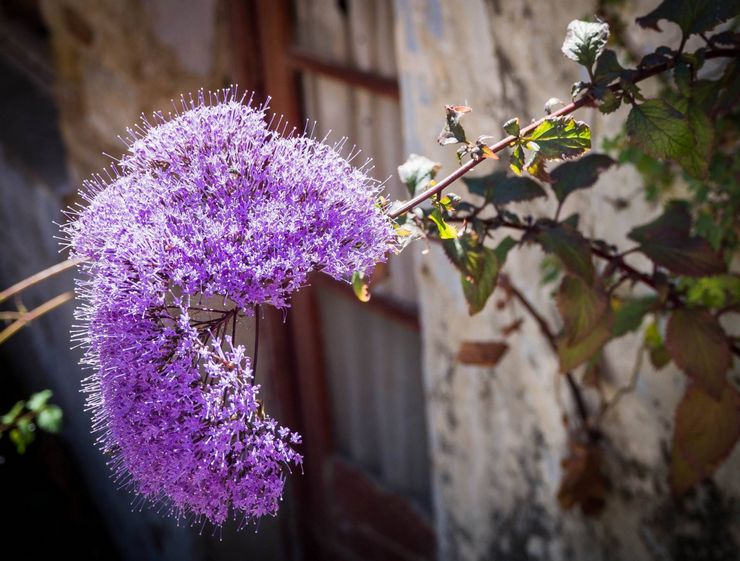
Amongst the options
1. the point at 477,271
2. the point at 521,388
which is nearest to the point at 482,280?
the point at 477,271

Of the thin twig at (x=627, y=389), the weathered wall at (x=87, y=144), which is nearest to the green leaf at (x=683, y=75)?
the thin twig at (x=627, y=389)

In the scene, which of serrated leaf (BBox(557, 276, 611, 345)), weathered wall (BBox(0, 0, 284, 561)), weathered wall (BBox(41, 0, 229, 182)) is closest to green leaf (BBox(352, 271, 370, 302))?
serrated leaf (BBox(557, 276, 611, 345))

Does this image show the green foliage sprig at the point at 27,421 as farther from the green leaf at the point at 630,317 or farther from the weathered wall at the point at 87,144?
the green leaf at the point at 630,317

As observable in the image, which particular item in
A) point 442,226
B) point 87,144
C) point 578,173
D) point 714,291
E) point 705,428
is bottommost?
point 705,428

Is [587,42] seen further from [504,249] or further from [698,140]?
[504,249]

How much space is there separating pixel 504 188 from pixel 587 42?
0.29m

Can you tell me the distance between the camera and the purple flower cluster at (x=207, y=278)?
772 millimetres

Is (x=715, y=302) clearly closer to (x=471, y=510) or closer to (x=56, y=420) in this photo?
(x=471, y=510)

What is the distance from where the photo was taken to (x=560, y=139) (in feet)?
2.80

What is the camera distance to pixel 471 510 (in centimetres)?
231

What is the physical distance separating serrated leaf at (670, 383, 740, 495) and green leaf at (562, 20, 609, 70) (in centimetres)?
61

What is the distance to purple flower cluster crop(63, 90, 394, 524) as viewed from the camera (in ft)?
2.53

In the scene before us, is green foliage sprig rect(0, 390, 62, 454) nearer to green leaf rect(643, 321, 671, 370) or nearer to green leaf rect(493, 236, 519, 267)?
green leaf rect(493, 236, 519, 267)

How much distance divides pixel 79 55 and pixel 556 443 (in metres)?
2.13
